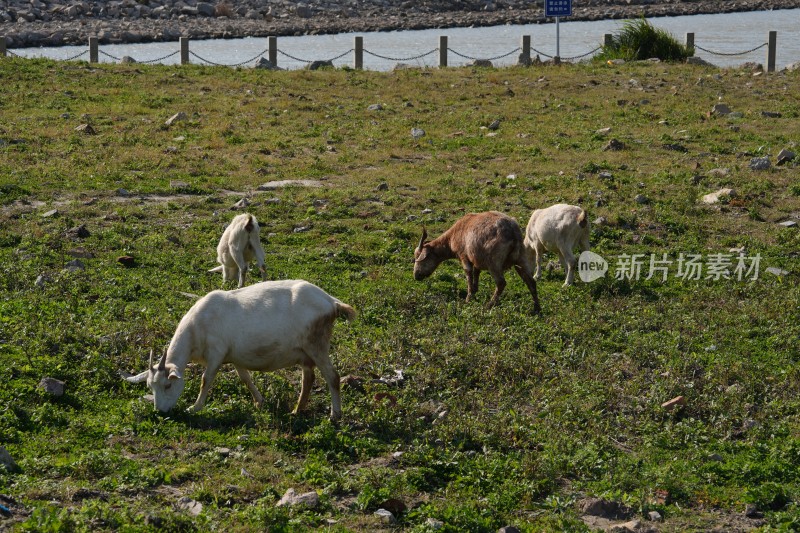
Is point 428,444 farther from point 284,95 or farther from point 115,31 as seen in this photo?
point 115,31

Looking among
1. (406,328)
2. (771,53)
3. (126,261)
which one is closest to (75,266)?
(126,261)

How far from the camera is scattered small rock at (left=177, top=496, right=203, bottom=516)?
7.39m

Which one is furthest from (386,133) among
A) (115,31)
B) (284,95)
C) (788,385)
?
(115,31)

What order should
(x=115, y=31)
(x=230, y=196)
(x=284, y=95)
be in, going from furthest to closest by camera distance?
(x=115, y=31), (x=284, y=95), (x=230, y=196)

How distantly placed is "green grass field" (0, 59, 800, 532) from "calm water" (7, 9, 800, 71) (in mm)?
14211

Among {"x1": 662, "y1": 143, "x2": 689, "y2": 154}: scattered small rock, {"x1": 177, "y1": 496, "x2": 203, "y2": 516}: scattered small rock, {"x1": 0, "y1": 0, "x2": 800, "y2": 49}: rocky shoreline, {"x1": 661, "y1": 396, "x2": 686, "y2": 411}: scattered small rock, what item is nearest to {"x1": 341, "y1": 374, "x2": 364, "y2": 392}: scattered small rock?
{"x1": 177, "y1": 496, "x2": 203, "y2": 516}: scattered small rock

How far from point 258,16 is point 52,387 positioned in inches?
2013

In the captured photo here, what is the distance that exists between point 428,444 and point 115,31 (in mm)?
42704

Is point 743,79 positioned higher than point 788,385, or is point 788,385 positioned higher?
point 743,79

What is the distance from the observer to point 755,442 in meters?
8.91

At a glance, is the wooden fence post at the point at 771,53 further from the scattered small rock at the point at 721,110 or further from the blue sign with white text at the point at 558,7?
the scattered small rock at the point at 721,110

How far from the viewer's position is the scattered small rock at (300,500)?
7555 millimetres

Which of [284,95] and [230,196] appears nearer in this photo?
[230,196]

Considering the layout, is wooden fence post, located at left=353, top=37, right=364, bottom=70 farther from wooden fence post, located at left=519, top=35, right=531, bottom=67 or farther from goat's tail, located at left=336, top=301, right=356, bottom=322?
goat's tail, located at left=336, top=301, right=356, bottom=322
